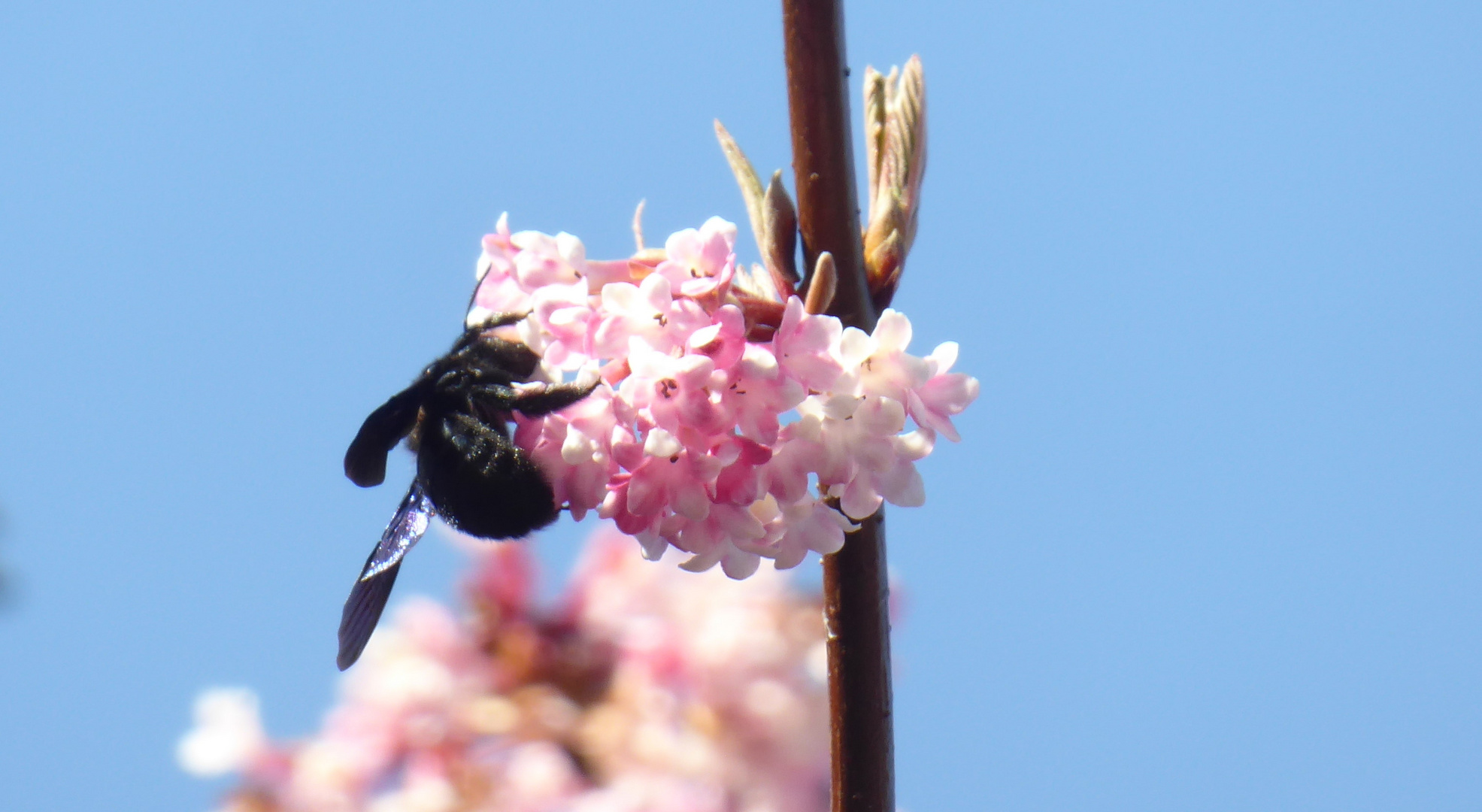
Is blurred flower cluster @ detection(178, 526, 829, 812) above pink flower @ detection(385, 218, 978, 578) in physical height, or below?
above

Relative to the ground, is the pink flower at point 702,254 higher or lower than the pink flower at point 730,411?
higher

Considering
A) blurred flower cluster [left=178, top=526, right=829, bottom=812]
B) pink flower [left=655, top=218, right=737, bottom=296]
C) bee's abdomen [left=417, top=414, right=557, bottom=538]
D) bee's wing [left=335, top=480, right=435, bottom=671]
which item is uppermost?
blurred flower cluster [left=178, top=526, right=829, bottom=812]

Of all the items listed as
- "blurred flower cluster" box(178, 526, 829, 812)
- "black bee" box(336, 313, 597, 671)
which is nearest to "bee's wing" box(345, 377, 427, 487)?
"black bee" box(336, 313, 597, 671)

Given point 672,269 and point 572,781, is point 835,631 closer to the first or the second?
point 672,269

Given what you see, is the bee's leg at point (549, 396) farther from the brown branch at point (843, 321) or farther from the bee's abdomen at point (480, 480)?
the brown branch at point (843, 321)

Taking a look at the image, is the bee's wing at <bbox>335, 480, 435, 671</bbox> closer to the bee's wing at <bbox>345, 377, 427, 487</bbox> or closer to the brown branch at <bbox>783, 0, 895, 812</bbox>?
the bee's wing at <bbox>345, 377, 427, 487</bbox>

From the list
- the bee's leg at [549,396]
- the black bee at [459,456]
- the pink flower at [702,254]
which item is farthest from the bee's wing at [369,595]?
the pink flower at [702,254]
